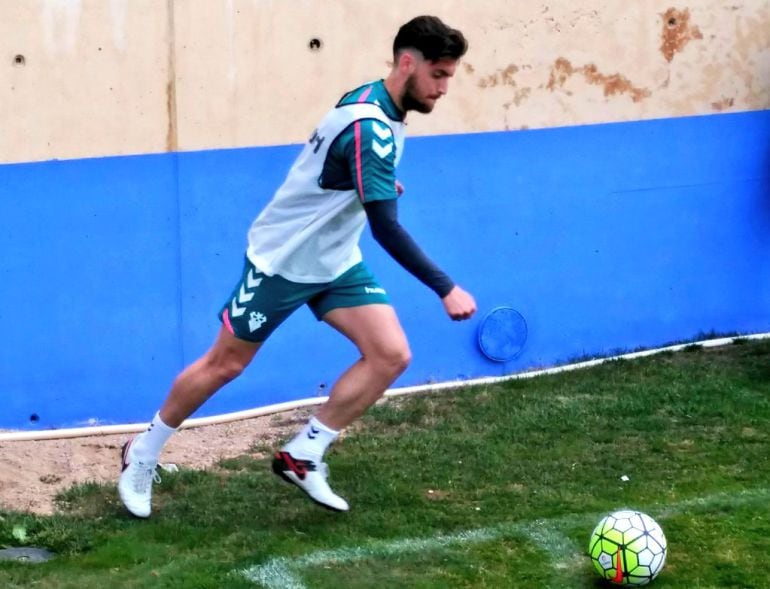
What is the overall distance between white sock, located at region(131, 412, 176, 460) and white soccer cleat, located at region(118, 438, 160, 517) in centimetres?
3

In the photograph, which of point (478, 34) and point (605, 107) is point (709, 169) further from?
point (478, 34)

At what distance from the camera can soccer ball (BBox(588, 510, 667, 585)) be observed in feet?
13.8

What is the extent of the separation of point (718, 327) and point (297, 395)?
300 cm

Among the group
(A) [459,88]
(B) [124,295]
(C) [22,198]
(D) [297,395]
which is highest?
(A) [459,88]

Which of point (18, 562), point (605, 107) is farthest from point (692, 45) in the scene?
point (18, 562)

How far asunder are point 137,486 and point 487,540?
4.88 ft

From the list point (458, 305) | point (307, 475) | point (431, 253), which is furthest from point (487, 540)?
point (431, 253)

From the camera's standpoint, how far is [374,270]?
6.97m

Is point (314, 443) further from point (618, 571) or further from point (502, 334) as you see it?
point (502, 334)

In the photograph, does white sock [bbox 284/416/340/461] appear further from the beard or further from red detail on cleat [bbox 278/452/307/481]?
the beard

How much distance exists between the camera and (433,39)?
4523mm

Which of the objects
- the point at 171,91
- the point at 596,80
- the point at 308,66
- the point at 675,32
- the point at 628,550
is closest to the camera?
the point at 628,550

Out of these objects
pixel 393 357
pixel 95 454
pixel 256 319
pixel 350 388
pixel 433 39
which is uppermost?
pixel 433 39

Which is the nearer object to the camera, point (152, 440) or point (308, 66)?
point (152, 440)
